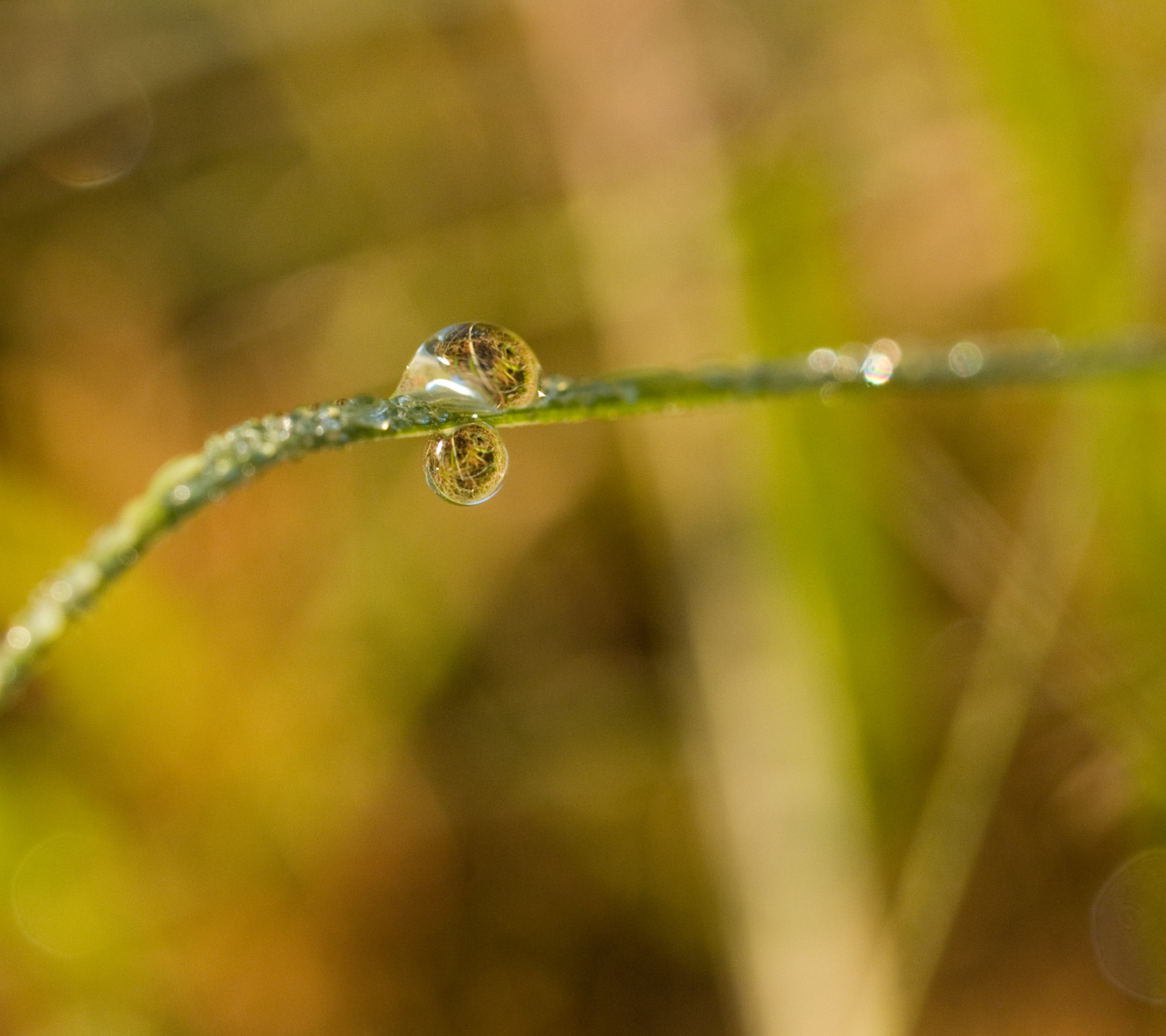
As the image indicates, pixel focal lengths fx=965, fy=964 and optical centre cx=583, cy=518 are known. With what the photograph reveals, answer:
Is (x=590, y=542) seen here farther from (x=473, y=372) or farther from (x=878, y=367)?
(x=473, y=372)

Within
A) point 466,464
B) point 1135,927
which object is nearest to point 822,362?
point 466,464

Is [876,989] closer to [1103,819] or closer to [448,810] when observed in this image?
[1103,819]

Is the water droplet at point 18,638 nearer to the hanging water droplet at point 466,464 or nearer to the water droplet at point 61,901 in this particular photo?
the hanging water droplet at point 466,464

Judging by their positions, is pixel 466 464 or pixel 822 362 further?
pixel 822 362

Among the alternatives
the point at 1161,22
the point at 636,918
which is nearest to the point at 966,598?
the point at 636,918

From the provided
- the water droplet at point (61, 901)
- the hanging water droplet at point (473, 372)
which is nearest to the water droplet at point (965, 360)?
the hanging water droplet at point (473, 372)

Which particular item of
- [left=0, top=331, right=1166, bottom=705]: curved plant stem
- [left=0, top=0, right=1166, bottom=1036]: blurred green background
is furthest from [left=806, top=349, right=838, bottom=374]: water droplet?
[left=0, top=0, right=1166, bottom=1036]: blurred green background
